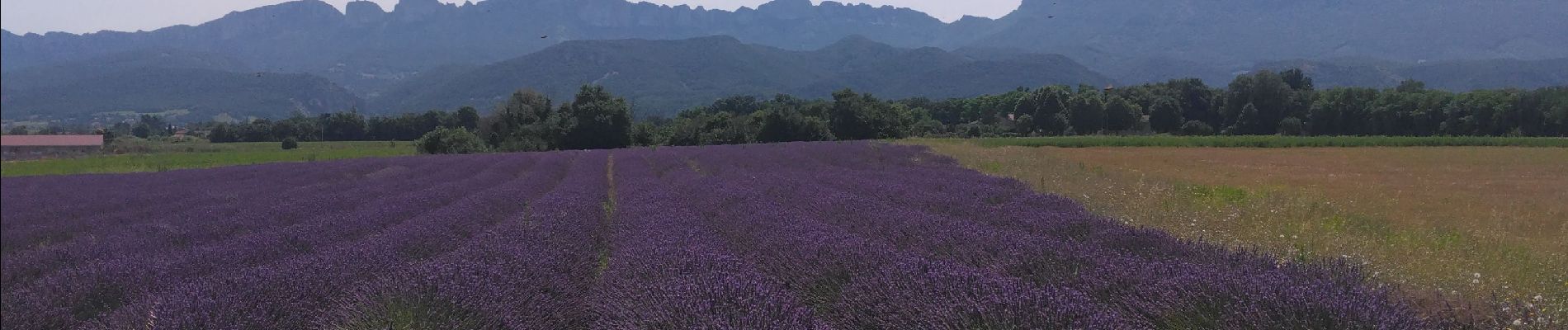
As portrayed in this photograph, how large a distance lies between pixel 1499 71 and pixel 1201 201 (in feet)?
853

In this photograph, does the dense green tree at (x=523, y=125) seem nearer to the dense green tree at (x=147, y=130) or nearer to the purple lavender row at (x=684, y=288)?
the dense green tree at (x=147, y=130)

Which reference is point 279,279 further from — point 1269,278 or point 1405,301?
point 1405,301

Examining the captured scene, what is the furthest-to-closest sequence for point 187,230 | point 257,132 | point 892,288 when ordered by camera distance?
point 257,132 → point 187,230 → point 892,288

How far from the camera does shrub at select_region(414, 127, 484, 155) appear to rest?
1721 inches

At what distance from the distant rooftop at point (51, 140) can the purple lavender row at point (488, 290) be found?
1.13 meters

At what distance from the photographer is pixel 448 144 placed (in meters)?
43.9

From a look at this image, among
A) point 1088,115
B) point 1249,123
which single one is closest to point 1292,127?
point 1249,123

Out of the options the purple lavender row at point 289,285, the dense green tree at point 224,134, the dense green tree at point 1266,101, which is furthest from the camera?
the dense green tree at point 1266,101

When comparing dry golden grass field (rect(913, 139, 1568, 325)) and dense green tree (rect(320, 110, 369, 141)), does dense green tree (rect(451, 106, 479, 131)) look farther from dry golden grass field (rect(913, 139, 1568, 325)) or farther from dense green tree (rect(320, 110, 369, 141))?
dry golden grass field (rect(913, 139, 1568, 325))

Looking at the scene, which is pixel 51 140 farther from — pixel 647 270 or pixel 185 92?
pixel 185 92

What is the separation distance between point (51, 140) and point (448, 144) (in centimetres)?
4452

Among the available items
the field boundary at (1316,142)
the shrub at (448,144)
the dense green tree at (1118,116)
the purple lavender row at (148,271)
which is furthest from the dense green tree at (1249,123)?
the purple lavender row at (148,271)

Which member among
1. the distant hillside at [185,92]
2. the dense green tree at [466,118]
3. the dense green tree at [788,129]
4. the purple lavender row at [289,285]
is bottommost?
the purple lavender row at [289,285]

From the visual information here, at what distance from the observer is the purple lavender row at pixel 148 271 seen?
136 inches
